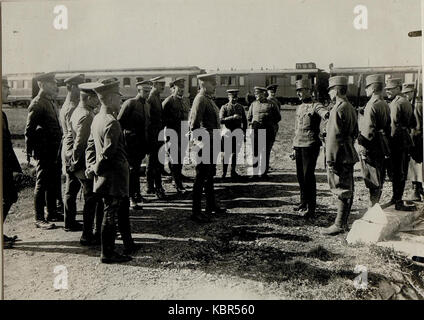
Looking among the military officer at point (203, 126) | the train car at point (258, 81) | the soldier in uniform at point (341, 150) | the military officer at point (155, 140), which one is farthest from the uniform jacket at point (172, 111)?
the train car at point (258, 81)

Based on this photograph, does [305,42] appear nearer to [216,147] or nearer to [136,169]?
[216,147]

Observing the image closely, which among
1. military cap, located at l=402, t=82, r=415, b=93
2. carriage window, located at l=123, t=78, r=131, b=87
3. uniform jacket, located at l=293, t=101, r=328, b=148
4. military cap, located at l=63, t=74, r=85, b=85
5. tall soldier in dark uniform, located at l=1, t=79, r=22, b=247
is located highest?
carriage window, located at l=123, t=78, r=131, b=87

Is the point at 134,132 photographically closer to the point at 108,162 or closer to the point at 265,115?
the point at 108,162

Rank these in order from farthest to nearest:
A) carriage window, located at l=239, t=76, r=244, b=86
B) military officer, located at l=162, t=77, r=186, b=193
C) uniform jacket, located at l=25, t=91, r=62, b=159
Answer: carriage window, located at l=239, t=76, r=244, b=86 < military officer, located at l=162, t=77, r=186, b=193 < uniform jacket, located at l=25, t=91, r=62, b=159

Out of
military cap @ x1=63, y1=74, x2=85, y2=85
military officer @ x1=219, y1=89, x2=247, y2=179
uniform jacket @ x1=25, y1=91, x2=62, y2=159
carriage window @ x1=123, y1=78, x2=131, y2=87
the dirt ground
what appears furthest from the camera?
carriage window @ x1=123, y1=78, x2=131, y2=87

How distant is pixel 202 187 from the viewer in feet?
16.0

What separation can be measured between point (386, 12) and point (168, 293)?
412 cm

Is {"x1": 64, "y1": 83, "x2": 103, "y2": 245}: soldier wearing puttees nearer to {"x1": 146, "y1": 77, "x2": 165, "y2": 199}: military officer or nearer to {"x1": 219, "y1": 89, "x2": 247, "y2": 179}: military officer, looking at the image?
{"x1": 146, "y1": 77, "x2": 165, "y2": 199}: military officer

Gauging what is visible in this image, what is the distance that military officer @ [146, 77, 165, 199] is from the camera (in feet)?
19.2

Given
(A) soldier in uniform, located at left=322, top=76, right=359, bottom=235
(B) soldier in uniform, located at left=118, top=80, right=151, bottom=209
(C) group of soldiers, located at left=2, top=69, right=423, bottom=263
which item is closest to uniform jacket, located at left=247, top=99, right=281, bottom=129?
(C) group of soldiers, located at left=2, top=69, right=423, bottom=263

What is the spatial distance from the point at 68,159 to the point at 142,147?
1268 mm

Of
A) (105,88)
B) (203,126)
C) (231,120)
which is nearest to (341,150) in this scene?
(203,126)

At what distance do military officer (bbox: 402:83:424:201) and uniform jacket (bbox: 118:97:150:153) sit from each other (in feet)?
12.6

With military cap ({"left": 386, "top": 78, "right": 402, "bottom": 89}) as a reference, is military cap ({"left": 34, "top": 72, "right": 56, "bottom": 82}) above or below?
above
